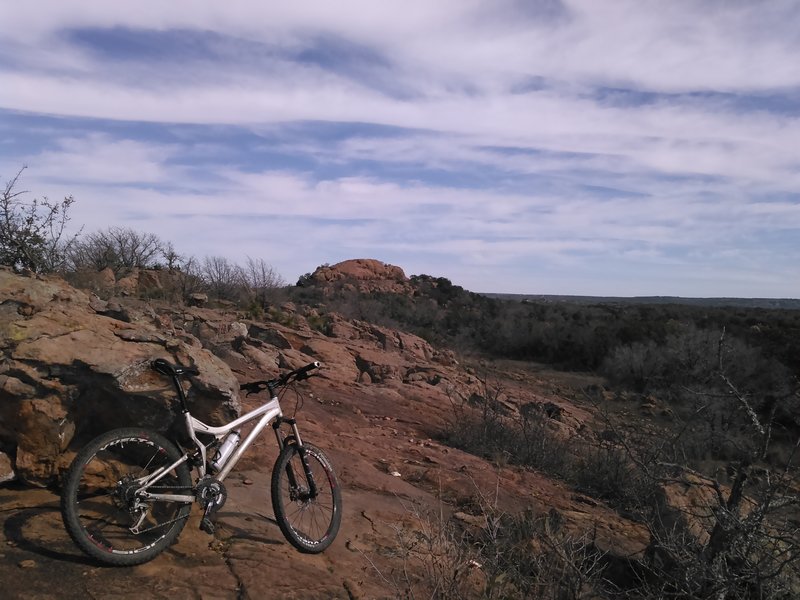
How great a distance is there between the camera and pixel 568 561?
11.0 ft

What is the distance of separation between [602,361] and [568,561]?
85.2 ft

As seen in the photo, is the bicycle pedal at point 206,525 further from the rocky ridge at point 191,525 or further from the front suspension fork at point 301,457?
the front suspension fork at point 301,457

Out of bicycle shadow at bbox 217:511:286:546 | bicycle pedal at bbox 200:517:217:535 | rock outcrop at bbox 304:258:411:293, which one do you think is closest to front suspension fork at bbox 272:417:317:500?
bicycle shadow at bbox 217:511:286:546

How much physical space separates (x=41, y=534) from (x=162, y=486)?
763 millimetres

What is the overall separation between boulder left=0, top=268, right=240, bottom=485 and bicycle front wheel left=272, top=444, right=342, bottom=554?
705 mm

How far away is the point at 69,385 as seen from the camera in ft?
13.7

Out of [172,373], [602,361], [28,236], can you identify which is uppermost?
[28,236]

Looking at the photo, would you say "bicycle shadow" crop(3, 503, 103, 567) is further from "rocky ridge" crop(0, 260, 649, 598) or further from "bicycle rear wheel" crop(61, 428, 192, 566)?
"bicycle rear wheel" crop(61, 428, 192, 566)

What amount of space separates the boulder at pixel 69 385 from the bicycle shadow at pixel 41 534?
15.6 inches

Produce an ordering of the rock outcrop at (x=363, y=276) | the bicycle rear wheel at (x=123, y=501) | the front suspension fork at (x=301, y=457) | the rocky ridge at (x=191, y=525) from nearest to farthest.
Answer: the bicycle rear wheel at (x=123, y=501) < the rocky ridge at (x=191, y=525) < the front suspension fork at (x=301, y=457) < the rock outcrop at (x=363, y=276)

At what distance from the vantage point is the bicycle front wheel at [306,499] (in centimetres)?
408

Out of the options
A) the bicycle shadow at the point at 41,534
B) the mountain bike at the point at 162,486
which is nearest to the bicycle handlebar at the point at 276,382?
the mountain bike at the point at 162,486

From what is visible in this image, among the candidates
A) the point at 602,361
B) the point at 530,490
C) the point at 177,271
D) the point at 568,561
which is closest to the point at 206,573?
the point at 568,561

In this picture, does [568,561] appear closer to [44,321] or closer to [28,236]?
[44,321]
